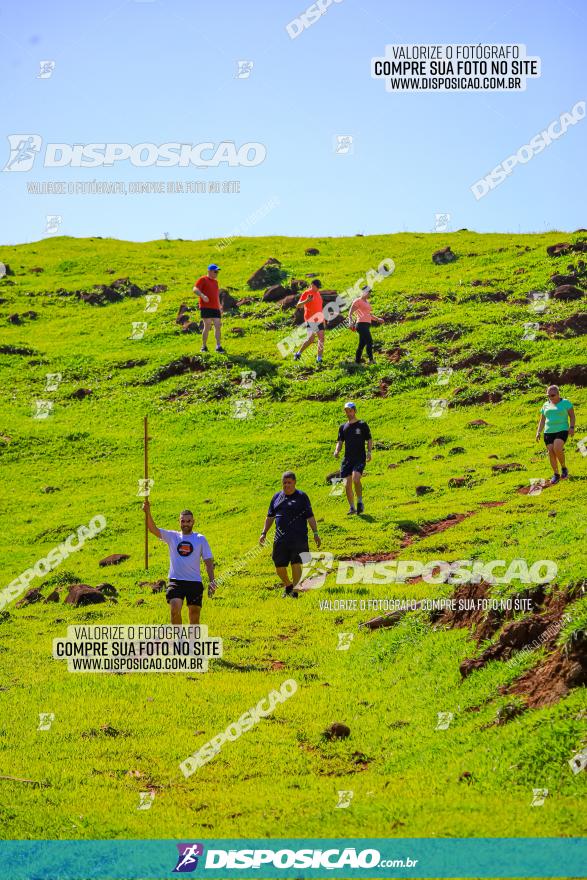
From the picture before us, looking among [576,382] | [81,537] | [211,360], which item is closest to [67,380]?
[211,360]

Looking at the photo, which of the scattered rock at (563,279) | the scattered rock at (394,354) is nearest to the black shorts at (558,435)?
the scattered rock at (394,354)

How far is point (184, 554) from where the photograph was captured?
56.3 ft

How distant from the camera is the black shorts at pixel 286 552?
20219mm

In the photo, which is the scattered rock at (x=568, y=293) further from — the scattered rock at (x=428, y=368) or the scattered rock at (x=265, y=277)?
the scattered rock at (x=265, y=277)

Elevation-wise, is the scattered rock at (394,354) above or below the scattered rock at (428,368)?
above

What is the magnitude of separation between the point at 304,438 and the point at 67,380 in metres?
14.4

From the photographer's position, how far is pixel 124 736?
14.0 m

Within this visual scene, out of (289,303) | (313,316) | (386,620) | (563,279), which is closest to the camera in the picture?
(386,620)

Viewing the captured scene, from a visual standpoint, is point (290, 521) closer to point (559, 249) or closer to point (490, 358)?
point (490, 358)

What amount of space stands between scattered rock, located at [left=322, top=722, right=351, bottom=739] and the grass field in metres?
0.11

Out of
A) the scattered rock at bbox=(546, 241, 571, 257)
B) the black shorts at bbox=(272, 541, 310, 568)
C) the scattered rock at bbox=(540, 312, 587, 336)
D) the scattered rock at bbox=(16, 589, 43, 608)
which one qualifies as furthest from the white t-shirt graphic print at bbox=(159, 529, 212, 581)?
the scattered rock at bbox=(546, 241, 571, 257)

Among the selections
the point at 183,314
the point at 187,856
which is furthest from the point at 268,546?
the point at 183,314

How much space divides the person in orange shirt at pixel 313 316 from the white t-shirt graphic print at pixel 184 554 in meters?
23.4

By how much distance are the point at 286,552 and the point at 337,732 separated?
6.79m
